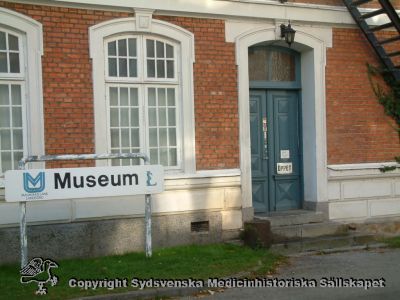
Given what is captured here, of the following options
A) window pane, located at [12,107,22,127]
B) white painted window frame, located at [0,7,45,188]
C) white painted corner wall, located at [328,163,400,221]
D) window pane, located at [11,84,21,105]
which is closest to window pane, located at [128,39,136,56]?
white painted window frame, located at [0,7,45,188]

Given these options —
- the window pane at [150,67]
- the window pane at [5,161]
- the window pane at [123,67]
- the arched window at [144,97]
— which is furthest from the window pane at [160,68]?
the window pane at [5,161]

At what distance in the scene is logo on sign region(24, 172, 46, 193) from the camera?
764 centimetres

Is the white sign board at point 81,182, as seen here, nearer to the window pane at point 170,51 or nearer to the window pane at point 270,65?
the window pane at point 170,51

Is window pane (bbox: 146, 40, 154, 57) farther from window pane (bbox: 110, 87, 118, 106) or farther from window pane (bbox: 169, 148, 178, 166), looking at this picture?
window pane (bbox: 169, 148, 178, 166)

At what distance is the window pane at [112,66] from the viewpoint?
30.6ft

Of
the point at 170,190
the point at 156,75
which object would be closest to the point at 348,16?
the point at 156,75

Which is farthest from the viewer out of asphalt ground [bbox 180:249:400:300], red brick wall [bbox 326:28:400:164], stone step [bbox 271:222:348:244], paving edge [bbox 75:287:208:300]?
red brick wall [bbox 326:28:400:164]

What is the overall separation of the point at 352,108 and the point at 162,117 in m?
3.82

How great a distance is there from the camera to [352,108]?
434 inches

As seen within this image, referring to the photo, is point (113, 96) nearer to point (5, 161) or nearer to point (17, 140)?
point (17, 140)

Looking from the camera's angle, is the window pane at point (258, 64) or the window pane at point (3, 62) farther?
the window pane at point (258, 64)

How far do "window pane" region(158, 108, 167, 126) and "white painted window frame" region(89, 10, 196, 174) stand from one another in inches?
11.5

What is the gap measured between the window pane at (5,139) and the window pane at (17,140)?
0.07 meters

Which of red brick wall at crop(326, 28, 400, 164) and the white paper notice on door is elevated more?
red brick wall at crop(326, 28, 400, 164)
